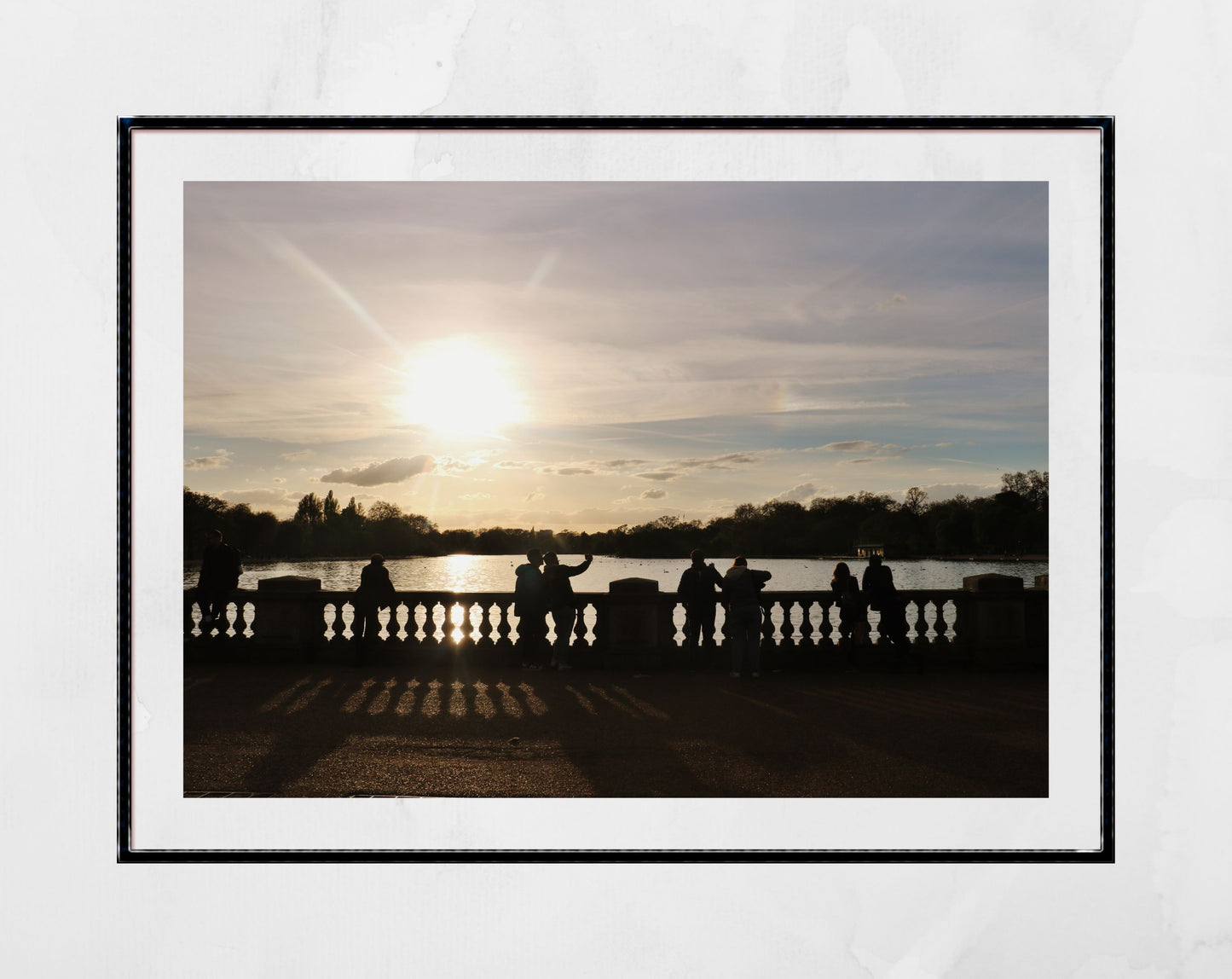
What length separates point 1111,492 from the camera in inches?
157

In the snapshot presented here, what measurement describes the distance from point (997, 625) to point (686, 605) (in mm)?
3581

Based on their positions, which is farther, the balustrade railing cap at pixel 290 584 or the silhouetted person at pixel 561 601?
the balustrade railing cap at pixel 290 584

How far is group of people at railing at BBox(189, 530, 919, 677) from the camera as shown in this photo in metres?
8.57

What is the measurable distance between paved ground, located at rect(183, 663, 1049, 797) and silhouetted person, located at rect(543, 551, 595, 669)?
14.5 inches

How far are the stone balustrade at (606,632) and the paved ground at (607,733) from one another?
0.35 meters

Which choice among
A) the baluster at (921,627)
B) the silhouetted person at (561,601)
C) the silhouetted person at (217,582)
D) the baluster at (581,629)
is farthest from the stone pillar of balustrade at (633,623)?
the silhouetted person at (217,582)

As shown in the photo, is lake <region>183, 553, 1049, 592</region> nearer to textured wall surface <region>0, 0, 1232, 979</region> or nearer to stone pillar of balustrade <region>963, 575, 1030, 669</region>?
stone pillar of balustrade <region>963, 575, 1030, 669</region>

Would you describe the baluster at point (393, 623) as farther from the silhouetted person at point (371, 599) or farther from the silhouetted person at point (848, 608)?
the silhouetted person at point (848, 608)

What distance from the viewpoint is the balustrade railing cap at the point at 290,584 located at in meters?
8.94

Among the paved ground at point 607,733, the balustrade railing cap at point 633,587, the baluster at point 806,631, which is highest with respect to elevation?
the balustrade railing cap at point 633,587
